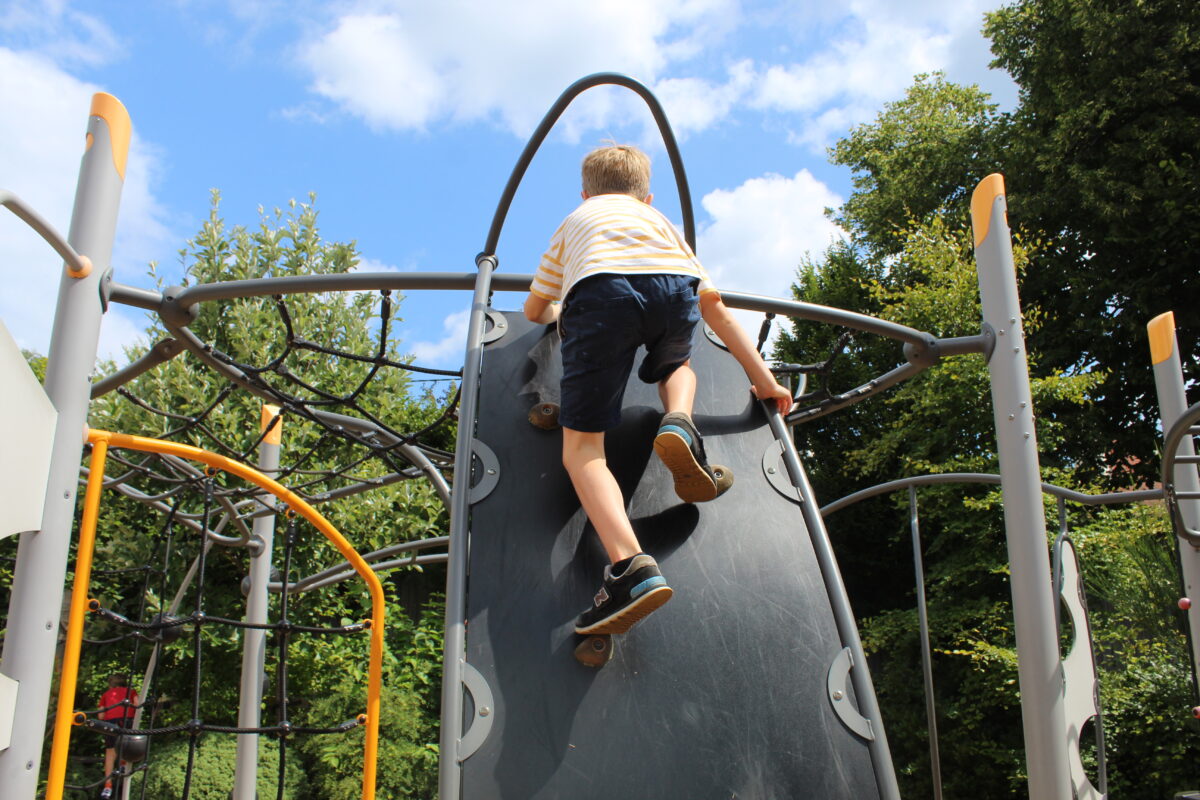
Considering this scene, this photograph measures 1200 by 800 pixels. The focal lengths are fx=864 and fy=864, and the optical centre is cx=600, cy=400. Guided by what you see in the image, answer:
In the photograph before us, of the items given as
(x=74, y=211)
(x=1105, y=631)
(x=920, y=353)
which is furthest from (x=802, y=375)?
(x=1105, y=631)

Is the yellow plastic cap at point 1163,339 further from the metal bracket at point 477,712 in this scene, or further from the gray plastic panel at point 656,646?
the metal bracket at point 477,712

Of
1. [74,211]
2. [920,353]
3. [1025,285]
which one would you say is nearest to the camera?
[74,211]

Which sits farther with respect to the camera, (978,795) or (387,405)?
(978,795)

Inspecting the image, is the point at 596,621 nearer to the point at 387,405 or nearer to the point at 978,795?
the point at 387,405

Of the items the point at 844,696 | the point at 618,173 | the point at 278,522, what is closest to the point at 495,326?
the point at 618,173

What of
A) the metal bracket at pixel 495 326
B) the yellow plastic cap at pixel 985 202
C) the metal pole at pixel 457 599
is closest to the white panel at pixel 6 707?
the metal pole at pixel 457 599

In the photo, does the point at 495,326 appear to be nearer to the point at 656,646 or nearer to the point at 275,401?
the point at 275,401

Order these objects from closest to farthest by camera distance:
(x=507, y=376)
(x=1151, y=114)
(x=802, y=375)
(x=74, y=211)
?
(x=74, y=211), (x=507, y=376), (x=802, y=375), (x=1151, y=114)

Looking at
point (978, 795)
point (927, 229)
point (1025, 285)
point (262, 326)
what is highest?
point (927, 229)

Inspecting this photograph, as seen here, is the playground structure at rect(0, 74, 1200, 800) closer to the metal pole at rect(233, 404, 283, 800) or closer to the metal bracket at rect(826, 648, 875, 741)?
the metal bracket at rect(826, 648, 875, 741)

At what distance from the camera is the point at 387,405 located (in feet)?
27.7

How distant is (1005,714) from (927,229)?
6.58 meters

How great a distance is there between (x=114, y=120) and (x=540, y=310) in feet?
3.29

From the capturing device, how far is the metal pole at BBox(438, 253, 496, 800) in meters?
1.38
